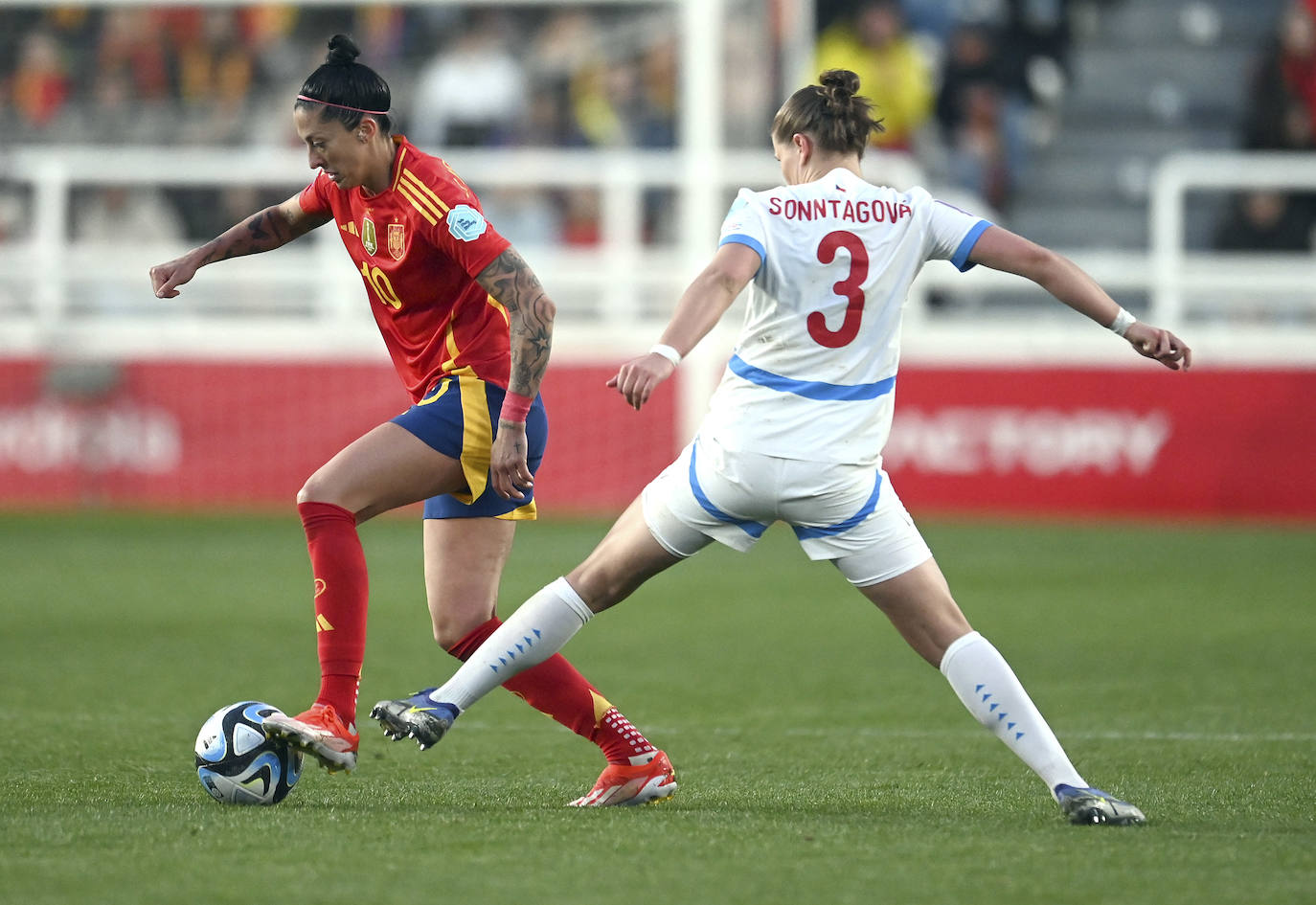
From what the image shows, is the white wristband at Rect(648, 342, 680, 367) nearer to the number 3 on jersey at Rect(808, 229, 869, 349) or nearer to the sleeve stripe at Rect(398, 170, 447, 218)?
the number 3 on jersey at Rect(808, 229, 869, 349)

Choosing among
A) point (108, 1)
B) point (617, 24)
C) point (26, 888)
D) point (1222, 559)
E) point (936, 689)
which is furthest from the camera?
point (617, 24)

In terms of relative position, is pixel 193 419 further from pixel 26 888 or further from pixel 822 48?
pixel 26 888

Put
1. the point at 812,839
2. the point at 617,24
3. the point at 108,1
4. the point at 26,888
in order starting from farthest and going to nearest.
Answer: the point at 617,24, the point at 108,1, the point at 812,839, the point at 26,888

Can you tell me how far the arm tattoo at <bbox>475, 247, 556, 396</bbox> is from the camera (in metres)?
5.27

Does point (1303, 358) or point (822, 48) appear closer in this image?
point (1303, 358)

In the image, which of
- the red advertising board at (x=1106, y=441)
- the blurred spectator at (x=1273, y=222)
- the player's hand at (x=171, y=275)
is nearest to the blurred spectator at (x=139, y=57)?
Result: the red advertising board at (x=1106, y=441)

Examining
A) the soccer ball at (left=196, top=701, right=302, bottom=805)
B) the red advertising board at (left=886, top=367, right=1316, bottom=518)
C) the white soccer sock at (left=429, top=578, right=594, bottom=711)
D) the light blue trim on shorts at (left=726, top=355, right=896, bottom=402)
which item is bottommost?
the red advertising board at (left=886, top=367, right=1316, bottom=518)

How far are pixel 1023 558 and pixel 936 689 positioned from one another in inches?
195

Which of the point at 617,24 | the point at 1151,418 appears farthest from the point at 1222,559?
the point at 617,24

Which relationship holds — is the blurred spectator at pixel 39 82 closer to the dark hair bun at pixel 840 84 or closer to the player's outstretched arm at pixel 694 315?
the dark hair bun at pixel 840 84

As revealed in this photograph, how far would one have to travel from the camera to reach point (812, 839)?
4.84m

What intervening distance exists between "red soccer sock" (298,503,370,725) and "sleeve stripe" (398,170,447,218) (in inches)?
34.4

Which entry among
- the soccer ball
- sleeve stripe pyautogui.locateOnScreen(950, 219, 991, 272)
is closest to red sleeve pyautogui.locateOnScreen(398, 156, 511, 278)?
sleeve stripe pyautogui.locateOnScreen(950, 219, 991, 272)

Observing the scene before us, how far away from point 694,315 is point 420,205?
105 cm
